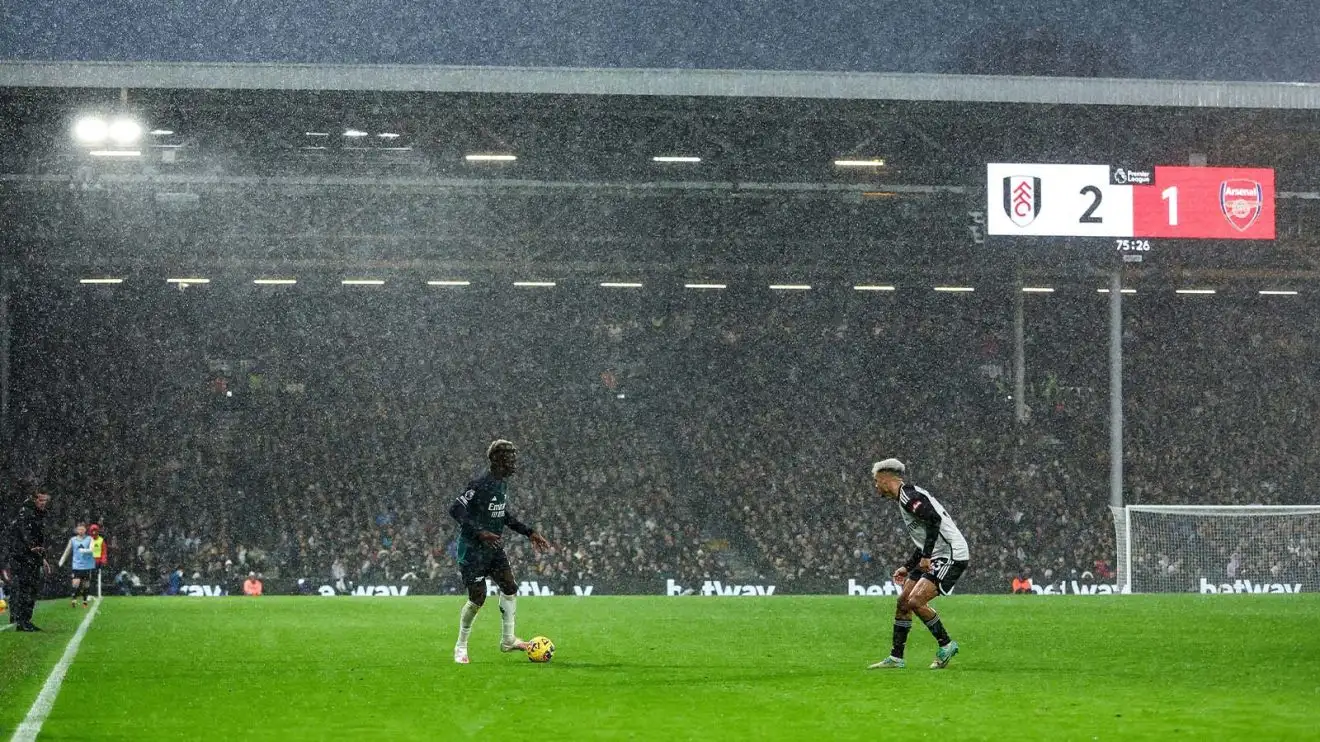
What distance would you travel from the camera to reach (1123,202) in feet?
113

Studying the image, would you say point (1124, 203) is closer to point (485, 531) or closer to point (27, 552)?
point (27, 552)

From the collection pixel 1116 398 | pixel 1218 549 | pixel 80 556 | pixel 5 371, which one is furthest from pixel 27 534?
pixel 1116 398

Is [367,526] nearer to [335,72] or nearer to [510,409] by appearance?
[510,409]

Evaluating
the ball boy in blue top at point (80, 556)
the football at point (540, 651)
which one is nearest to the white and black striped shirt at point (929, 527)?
the football at point (540, 651)

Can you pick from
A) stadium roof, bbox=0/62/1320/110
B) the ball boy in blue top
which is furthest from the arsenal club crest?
the ball boy in blue top

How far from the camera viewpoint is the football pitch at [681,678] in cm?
908

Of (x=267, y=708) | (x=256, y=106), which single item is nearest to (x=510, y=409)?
(x=256, y=106)

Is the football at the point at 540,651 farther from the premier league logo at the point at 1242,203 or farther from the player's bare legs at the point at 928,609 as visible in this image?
the premier league logo at the point at 1242,203

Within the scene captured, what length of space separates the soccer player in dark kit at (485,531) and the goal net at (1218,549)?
2282cm

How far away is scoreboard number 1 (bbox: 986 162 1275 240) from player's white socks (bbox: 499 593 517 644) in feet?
73.7

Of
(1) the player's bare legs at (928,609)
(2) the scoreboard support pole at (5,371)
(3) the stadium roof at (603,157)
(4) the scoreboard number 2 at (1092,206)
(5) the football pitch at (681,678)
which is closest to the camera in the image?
(5) the football pitch at (681,678)

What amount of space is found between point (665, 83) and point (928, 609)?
71.7 feet

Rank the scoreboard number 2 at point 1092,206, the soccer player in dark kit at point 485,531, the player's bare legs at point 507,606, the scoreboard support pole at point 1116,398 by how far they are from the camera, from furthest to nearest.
→ the scoreboard support pole at point 1116,398, the scoreboard number 2 at point 1092,206, the player's bare legs at point 507,606, the soccer player in dark kit at point 485,531

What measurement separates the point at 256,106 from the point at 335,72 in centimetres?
305
